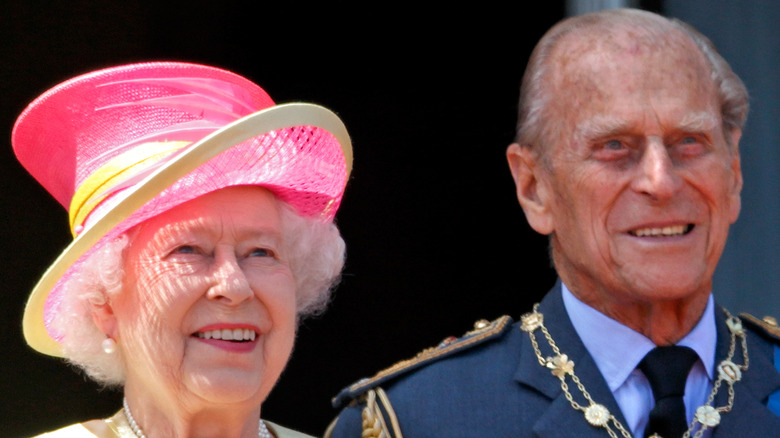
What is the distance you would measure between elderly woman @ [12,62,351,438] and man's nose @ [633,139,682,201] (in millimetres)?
695

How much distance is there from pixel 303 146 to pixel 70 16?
1.24 metres

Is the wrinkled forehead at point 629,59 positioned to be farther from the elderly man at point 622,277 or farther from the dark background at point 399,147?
the dark background at point 399,147

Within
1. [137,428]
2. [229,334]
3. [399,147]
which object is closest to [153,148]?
[229,334]

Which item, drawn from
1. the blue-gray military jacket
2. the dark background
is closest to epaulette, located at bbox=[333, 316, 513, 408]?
the blue-gray military jacket

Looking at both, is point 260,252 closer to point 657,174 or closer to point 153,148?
point 153,148

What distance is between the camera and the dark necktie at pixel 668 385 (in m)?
2.83

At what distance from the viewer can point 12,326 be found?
3.96 meters

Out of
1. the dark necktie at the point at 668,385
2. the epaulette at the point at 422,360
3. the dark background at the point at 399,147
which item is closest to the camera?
the dark necktie at the point at 668,385

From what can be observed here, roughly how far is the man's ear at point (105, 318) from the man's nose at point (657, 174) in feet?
3.84

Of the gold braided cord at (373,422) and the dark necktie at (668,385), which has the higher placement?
the dark necktie at (668,385)

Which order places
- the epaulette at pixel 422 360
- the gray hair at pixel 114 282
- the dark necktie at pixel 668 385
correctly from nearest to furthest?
the dark necktie at pixel 668 385 < the gray hair at pixel 114 282 < the epaulette at pixel 422 360

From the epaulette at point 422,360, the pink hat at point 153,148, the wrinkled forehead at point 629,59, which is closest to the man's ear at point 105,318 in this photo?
the pink hat at point 153,148

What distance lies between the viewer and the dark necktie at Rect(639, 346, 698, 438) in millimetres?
2828

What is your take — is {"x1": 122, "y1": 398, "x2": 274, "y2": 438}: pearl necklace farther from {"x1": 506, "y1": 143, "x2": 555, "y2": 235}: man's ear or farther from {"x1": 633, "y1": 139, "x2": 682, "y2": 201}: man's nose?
{"x1": 633, "y1": 139, "x2": 682, "y2": 201}: man's nose
